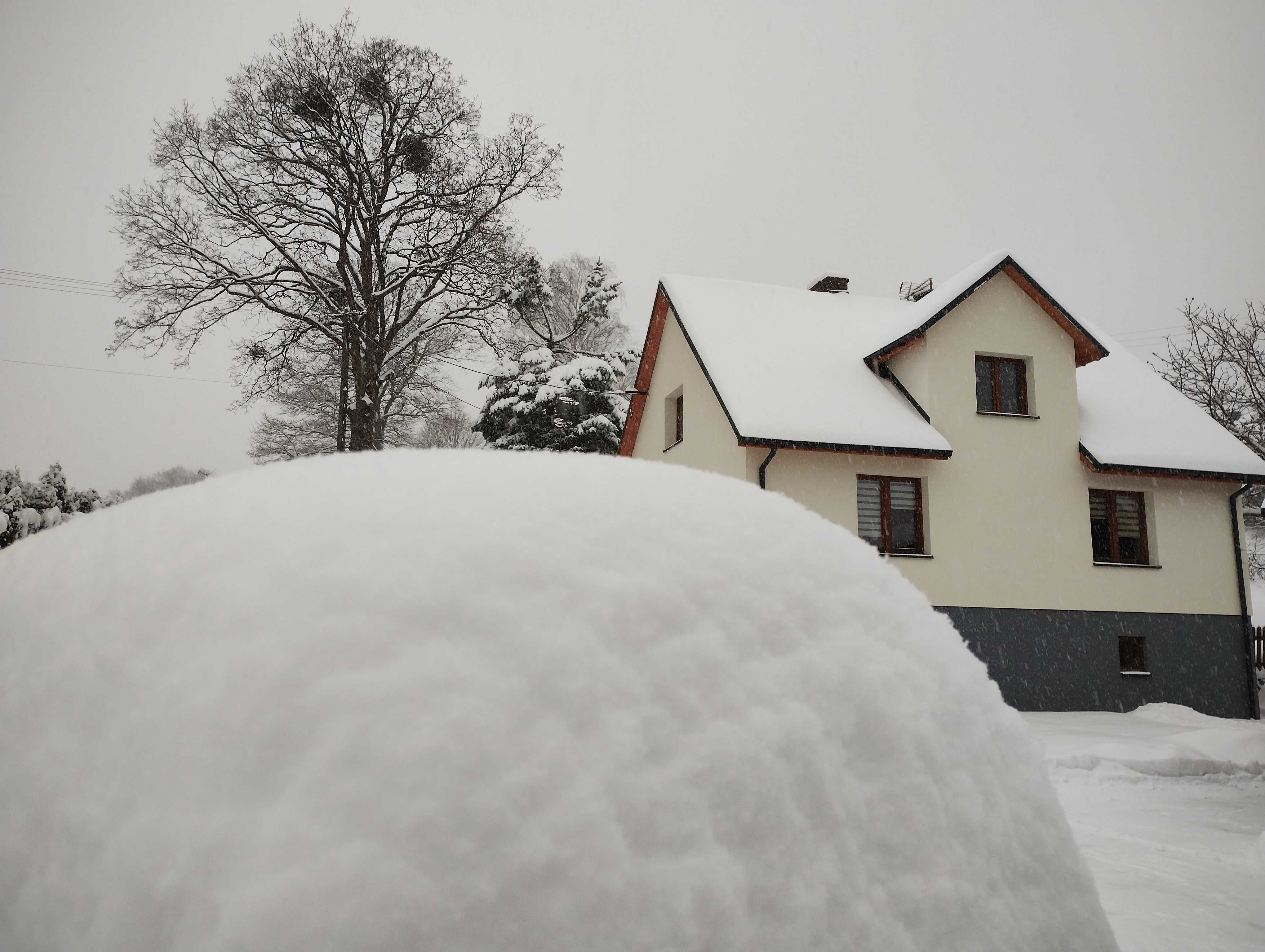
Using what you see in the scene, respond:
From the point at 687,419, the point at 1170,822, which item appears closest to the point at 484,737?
the point at 1170,822

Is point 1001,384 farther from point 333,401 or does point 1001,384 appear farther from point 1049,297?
point 333,401

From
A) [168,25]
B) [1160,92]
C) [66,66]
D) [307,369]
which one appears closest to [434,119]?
[307,369]

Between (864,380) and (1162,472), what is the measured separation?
195 inches

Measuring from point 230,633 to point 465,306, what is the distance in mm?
16279

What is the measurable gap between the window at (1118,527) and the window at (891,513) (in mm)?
3330

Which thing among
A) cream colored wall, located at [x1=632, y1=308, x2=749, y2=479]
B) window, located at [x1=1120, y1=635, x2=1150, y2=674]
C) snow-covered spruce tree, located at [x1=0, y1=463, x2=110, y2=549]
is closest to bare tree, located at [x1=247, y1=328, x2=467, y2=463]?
snow-covered spruce tree, located at [x1=0, y1=463, x2=110, y2=549]

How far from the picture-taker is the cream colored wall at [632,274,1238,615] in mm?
11188

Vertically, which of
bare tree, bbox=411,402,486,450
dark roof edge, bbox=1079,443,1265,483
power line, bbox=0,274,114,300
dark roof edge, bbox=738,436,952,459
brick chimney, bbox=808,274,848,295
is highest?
power line, bbox=0,274,114,300

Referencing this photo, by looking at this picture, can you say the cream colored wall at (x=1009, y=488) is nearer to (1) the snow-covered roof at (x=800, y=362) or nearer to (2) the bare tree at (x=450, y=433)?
(1) the snow-covered roof at (x=800, y=362)

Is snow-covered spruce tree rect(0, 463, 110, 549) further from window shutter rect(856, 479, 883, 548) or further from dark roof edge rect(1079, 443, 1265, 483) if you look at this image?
dark roof edge rect(1079, 443, 1265, 483)

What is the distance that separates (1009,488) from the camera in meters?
11.8

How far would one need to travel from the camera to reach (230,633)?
82 centimetres

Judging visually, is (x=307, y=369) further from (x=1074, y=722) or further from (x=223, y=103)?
(x=1074, y=722)

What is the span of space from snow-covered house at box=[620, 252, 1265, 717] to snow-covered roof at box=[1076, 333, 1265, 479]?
1.7 inches
